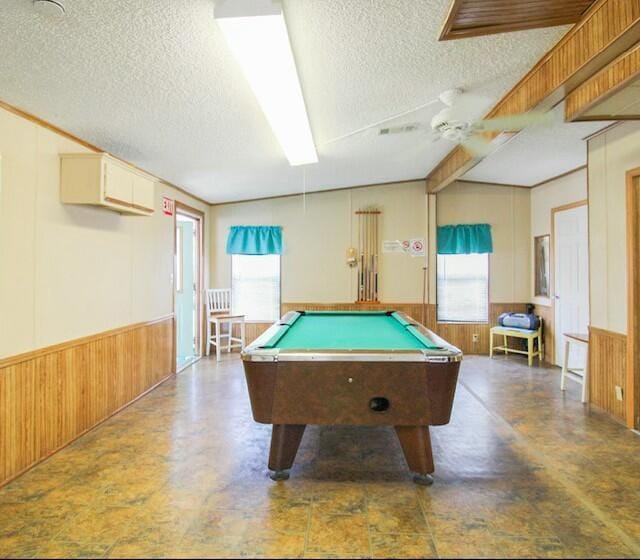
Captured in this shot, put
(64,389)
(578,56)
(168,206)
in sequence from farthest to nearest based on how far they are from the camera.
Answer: (168,206)
(64,389)
(578,56)

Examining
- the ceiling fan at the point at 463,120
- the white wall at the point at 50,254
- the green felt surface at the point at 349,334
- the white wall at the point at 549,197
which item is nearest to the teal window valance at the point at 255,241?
the green felt surface at the point at 349,334

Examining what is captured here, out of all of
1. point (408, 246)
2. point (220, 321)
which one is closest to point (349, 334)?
point (220, 321)

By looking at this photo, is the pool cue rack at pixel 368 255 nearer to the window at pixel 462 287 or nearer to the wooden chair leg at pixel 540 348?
the window at pixel 462 287

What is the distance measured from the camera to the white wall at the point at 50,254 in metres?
2.45

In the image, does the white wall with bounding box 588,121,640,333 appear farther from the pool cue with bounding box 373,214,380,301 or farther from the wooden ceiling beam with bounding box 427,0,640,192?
the pool cue with bounding box 373,214,380,301

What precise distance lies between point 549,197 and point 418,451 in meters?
4.58

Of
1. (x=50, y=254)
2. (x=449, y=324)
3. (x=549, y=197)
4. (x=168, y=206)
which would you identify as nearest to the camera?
(x=50, y=254)

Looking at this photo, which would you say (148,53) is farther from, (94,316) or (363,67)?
(94,316)

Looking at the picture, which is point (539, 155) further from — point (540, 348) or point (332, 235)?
point (332, 235)

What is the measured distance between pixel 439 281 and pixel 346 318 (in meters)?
2.60

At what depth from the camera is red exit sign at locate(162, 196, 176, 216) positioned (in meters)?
4.71

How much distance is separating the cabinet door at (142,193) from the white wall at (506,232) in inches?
160

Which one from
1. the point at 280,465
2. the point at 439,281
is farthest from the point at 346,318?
the point at 439,281

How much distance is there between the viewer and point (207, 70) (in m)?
2.28
